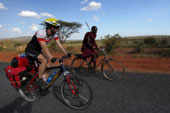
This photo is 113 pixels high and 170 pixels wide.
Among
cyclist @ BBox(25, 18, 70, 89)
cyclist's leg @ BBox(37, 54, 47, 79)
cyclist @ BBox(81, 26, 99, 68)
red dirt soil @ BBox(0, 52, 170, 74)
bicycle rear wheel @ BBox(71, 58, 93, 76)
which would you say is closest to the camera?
cyclist @ BBox(25, 18, 70, 89)

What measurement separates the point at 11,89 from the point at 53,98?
172 cm

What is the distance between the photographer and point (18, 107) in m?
3.15

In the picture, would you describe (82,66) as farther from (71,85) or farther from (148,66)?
(148,66)

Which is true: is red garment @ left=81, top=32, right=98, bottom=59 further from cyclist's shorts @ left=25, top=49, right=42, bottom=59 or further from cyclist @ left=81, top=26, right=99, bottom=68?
cyclist's shorts @ left=25, top=49, right=42, bottom=59

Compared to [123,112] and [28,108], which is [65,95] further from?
[123,112]

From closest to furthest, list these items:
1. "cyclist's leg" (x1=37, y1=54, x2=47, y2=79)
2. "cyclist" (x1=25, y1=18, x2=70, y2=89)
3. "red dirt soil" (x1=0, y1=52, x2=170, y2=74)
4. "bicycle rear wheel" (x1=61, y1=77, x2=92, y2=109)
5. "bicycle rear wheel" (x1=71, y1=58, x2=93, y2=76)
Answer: "bicycle rear wheel" (x1=61, y1=77, x2=92, y2=109), "cyclist" (x1=25, y1=18, x2=70, y2=89), "cyclist's leg" (x1=37, y1=54, x2=47, y2=79), "bicycle rear wheel" (x1=71, y1=58, x2=93, y2=76), "red dirt soil" (x1=0, y1=52, x2=170, y2=74)

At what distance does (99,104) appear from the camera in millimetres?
3152

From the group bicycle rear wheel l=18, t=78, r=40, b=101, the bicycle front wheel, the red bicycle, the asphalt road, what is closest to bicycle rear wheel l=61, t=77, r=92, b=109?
the red bicycle

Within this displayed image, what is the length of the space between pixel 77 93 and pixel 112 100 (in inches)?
36.9

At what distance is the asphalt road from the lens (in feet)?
9.65

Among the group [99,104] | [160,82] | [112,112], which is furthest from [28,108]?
[160,82]

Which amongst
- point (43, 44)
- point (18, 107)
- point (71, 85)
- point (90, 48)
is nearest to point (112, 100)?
point (71, 85)

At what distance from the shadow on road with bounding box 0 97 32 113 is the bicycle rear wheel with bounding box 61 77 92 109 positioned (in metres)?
0.92

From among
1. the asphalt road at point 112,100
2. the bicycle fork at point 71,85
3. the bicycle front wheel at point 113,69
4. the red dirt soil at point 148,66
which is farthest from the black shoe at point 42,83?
the red dirt soil at point 148,66
